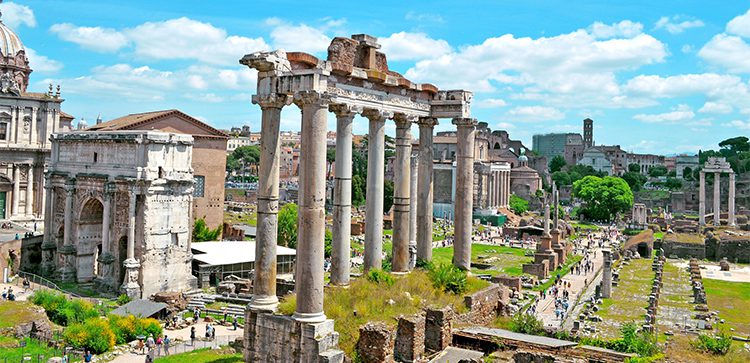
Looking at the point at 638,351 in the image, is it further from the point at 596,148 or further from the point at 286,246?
the point at 596,148

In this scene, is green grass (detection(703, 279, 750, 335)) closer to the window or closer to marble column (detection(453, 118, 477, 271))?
marble column (detection(453, 118, 477, 271))

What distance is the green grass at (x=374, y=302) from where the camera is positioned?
1261cm

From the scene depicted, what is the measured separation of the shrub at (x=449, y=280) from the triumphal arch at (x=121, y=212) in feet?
66.0

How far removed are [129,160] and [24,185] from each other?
1638cm

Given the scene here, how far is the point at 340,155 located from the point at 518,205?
80.2 meters

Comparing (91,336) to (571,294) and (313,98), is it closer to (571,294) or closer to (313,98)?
(313,98)

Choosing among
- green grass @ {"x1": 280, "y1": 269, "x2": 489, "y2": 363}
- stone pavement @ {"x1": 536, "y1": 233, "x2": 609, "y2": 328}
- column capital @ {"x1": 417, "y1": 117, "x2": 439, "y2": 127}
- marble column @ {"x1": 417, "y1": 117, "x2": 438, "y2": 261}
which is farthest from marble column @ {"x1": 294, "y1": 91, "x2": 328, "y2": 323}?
stone pavement @ {"x1": 536, "y1": 233, "x2": 609, "y2": 328}

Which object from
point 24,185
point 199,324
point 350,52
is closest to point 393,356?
point 350,52

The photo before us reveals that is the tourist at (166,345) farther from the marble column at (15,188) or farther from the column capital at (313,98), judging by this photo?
the marble column at (15,188)

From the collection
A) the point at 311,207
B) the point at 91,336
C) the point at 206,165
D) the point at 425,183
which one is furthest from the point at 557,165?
the point at 311,207

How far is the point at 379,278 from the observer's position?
14609 mm

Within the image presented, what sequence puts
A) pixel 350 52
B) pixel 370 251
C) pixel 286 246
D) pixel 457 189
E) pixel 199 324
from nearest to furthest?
pixel 350 52 < pixel 370 251 < pixel 457 189 < pixel 199 324 < pixel 286 246

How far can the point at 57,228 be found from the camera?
3522 centimetres

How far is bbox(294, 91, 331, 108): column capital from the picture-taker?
1181cm
